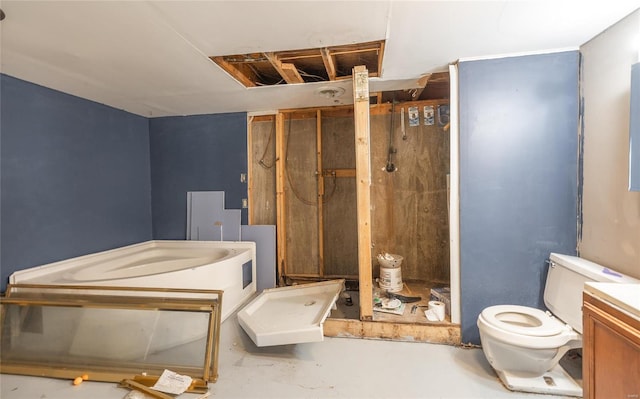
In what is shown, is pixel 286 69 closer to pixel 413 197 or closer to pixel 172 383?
pixel 413 197

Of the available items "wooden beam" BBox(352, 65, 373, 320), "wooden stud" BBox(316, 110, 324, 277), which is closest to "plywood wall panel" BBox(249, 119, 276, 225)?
"wooden stud" BBox(316, 110, 324, 277)

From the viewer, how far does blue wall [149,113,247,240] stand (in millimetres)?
3531

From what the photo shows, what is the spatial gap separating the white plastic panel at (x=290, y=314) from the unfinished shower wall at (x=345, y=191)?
2.12ft

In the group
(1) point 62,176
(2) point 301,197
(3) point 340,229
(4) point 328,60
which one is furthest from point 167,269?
(4) point 328,60

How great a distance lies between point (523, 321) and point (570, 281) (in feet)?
1.30

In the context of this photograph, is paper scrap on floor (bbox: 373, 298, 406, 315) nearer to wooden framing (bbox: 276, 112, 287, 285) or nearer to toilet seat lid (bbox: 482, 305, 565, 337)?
toilet seat lid (bbox: 482, 305, 565, 337)

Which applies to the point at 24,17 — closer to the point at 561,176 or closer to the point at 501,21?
the point at 501,21

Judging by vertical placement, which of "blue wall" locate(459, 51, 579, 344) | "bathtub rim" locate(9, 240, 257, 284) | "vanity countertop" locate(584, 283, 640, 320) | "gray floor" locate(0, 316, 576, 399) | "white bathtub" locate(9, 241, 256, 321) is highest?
"blue wall" locate(459, 51, 579, 344)

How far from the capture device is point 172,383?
1765 mm

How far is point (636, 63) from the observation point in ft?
4.97

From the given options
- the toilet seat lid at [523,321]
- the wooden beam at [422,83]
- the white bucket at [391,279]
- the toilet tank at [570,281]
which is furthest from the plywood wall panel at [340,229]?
the toilet tank at [570,281]

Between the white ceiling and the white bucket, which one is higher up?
the white ceiling

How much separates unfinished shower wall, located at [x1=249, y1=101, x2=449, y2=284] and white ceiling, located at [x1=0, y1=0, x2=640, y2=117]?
1041 millimetres

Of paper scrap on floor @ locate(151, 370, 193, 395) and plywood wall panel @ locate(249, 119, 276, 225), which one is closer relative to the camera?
paper scrap on floor @ locate(151, 370, 193, 395)
